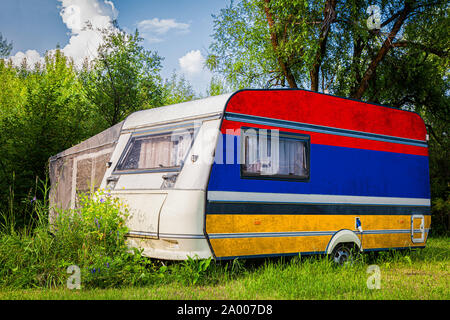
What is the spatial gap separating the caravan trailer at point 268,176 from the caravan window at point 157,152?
0.06 ft

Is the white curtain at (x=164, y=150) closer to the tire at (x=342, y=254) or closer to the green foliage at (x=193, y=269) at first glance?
the green foliage at (x=193, y=269)

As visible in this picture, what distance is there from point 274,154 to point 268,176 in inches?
13.5

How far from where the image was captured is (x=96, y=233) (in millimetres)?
6527

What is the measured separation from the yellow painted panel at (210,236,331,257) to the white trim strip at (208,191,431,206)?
0.52 m

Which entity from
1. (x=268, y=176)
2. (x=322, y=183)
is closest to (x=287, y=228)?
(x=268, y=176)

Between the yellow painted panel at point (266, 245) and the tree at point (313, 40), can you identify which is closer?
the yellow painted panel at point (266, 245)

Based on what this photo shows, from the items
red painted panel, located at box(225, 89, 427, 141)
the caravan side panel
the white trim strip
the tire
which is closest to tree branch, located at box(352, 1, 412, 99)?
red painted panel, located at box(225, 89, 427, 141)

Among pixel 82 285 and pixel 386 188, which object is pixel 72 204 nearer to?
pixel 82 285

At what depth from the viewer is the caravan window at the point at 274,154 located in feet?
21.2

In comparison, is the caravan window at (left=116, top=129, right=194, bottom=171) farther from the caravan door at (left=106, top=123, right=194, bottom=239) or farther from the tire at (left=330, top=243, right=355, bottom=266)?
the tire at (left=330, top=243, right=355, bottom=266)

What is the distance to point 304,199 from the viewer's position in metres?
6.96

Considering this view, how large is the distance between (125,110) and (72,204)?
9057 millimetres

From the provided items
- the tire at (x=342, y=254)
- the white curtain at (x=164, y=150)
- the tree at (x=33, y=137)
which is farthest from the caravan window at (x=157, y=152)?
the tree at (x=33, y=137)
